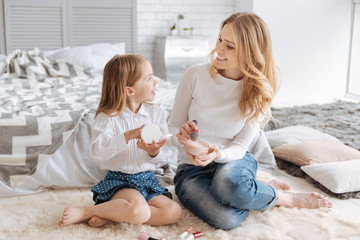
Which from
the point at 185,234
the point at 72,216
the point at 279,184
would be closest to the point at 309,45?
the point at 279,184

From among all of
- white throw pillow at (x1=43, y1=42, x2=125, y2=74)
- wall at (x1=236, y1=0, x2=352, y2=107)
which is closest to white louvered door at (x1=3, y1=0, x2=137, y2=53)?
white throw pillow at (x1=43, y1=42, x2=125, y2=74)

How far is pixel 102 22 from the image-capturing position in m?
4.61

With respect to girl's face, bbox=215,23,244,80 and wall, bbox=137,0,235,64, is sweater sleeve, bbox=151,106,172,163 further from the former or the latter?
wall, bbox=137,0,235,64

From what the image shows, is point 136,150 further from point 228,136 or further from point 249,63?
point 249,63

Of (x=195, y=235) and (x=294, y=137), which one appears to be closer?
(x=195, y=235)

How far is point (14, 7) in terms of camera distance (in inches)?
167

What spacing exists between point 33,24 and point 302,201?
3.29m

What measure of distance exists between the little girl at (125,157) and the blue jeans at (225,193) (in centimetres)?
11

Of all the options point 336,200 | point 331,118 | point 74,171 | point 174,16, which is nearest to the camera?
point 336,200

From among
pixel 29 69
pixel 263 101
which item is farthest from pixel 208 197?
pixel 29 69

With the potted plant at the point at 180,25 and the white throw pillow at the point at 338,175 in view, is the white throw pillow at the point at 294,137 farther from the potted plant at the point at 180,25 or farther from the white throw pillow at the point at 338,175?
the potted plant at the point at 180,25

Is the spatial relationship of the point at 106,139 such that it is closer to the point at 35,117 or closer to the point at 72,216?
the point at 72,216

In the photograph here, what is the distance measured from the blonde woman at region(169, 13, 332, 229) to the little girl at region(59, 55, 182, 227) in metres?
0.13

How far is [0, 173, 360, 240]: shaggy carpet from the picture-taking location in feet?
5.52
